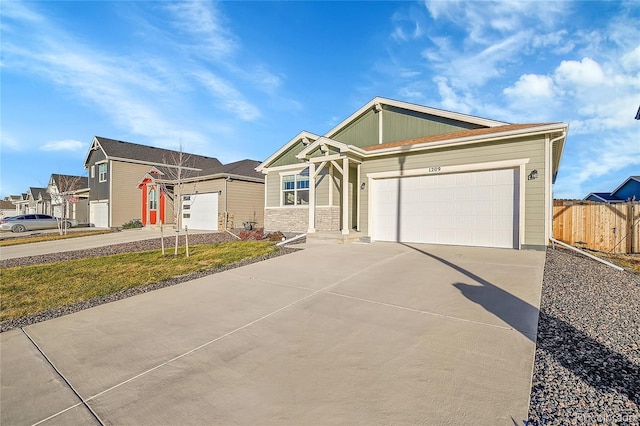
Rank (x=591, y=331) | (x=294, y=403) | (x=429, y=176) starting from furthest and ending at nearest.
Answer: (x=429, y=176)
(x=591, y=331)
(x=294, y=403)

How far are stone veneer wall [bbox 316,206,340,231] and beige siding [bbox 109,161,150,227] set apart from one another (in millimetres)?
19701

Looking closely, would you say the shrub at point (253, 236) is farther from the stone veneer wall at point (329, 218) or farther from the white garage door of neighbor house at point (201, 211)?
the white garage door of neighbor house at point (201, 211)

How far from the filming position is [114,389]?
94.5 inches

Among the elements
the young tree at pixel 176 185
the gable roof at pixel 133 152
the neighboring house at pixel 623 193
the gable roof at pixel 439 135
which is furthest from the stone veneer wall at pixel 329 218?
the neighboring house at pixel 623 193

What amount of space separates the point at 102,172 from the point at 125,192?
3005mm

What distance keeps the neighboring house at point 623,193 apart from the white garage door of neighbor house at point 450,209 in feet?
78.5

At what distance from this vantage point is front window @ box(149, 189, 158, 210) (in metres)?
21.3

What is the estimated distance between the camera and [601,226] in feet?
33.8

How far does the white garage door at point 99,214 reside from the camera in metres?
23.5

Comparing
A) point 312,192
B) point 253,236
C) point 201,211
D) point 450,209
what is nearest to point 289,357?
point 450,209

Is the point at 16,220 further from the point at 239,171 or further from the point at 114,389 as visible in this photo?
the point at 114,389

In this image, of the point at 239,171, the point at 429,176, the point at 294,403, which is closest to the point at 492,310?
the point at 294,403

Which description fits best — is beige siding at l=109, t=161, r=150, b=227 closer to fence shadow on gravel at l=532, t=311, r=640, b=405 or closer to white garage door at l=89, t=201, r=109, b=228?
white garage door at l=89, t=201, r=109, b=228

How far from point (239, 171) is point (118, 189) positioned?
12.5 m
